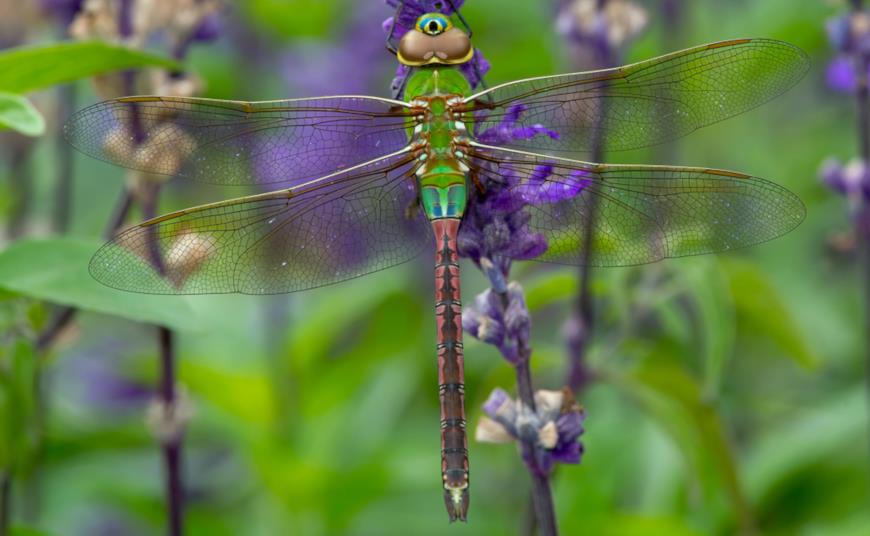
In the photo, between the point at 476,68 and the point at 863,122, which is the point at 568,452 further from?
the point at 863,122

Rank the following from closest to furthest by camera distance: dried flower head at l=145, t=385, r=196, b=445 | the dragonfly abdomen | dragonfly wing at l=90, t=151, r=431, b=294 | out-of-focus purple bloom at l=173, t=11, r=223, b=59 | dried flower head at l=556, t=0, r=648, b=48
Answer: the dragonfly abdomen < dragonfly wing at l=90, t=151, r=431, b=294 < dried flower head at l=145, t=385, r=196, b=445 < out-of-focus purple bloom at l=173, t=11, r=223, b=59 < dried flower head at l=556, t=0, r=648, b=48

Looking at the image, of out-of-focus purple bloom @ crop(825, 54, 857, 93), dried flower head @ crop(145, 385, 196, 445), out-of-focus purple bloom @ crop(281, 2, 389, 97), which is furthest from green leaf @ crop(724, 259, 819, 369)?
out-of-focus purple bloom @ crop(281, 2, 389, 97)

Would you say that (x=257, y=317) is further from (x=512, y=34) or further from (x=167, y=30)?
(x=167, y=30)

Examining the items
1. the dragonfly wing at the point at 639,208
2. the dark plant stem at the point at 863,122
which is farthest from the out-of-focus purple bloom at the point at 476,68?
the dark plant stem at the point at 863,122

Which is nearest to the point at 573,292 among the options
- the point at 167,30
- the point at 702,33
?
the point at 167,30

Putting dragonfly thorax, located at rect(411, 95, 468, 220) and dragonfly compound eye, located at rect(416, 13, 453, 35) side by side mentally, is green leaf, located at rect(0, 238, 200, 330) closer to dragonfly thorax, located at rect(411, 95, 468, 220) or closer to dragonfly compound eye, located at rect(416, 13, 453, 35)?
dragonfly thorax, located at rect(411, 95, 468, 220)

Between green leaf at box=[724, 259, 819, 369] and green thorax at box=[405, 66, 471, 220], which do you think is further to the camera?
green leaf at box=[724, 259, 819, 369]

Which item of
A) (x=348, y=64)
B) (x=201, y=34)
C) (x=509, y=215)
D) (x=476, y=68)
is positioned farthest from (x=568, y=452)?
(x=348, y=64)
